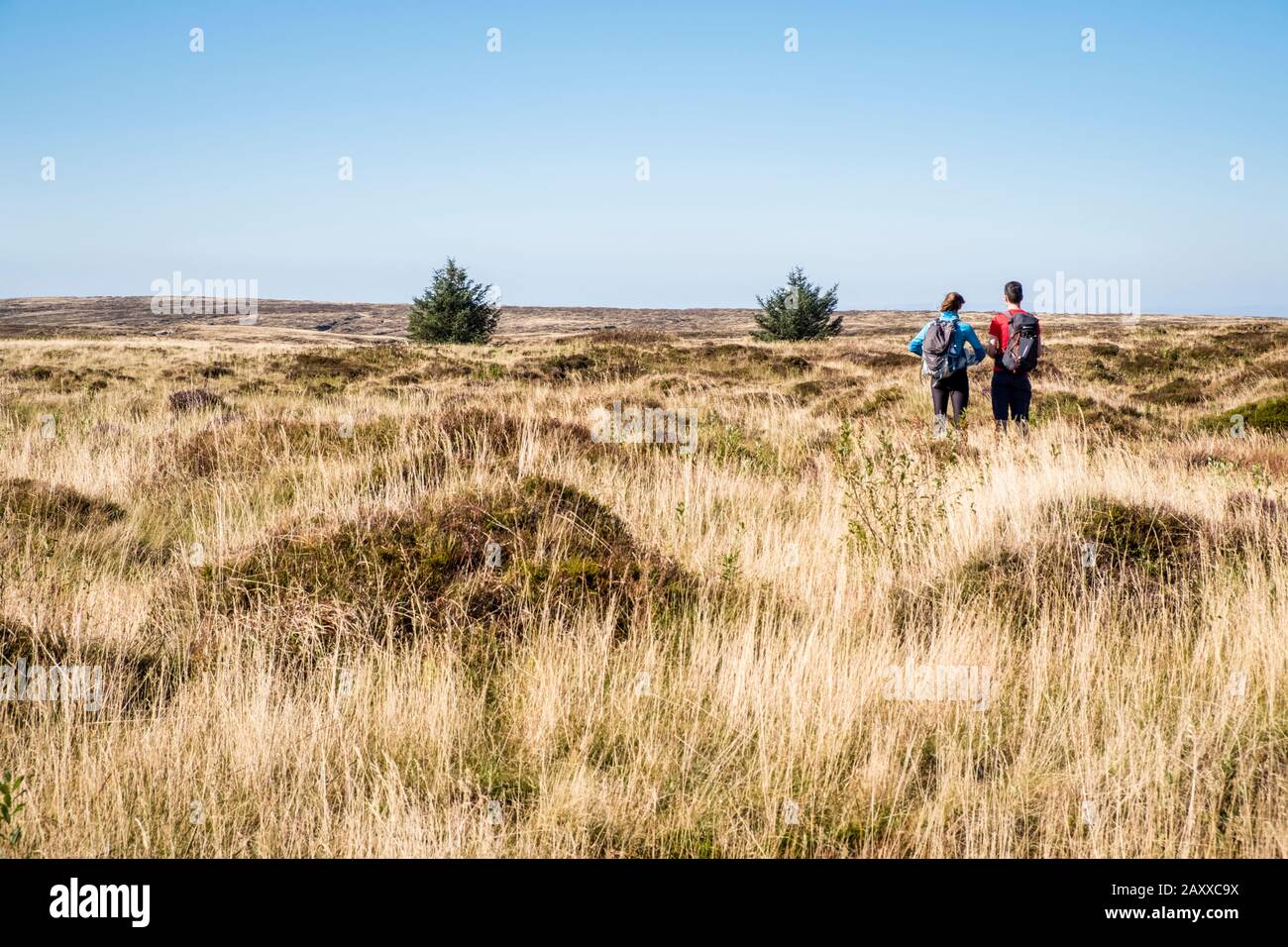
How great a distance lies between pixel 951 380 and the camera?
10867 mm

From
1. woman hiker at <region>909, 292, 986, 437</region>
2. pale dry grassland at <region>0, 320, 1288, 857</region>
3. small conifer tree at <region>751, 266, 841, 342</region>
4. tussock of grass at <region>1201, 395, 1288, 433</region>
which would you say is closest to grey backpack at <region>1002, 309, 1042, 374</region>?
woman hiker at <region>909, 292, 986, 437</region>

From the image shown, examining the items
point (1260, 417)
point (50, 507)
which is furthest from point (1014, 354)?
point (50, 507)

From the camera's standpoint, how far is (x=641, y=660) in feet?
12.0

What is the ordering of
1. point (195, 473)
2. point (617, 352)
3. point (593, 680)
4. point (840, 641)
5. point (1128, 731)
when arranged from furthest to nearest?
point (617, 352)
point (195, 473)
point (840, 641)
point (593, 680)
point (1128, 731)

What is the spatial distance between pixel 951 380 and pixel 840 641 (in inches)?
314

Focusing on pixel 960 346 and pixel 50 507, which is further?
pixel 960 346

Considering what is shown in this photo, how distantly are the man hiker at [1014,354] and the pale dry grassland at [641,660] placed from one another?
10.4ft

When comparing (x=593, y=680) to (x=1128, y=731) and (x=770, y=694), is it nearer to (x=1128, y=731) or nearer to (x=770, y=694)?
(x=770, y=694)

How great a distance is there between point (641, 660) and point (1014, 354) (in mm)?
8219

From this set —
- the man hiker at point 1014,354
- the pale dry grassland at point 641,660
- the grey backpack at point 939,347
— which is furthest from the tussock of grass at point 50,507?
the man hiker at point 1014,354

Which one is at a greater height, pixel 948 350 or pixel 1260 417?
pixel 948 350

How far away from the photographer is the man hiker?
9.96 metres

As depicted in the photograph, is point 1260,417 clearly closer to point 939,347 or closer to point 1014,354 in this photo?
point 1014,354
